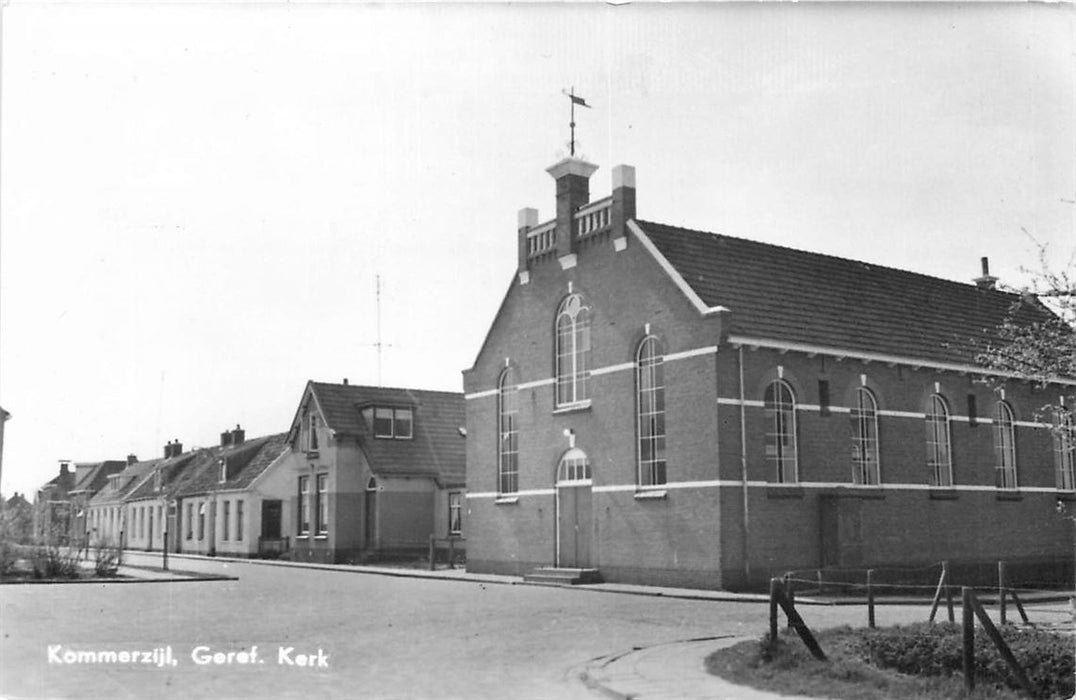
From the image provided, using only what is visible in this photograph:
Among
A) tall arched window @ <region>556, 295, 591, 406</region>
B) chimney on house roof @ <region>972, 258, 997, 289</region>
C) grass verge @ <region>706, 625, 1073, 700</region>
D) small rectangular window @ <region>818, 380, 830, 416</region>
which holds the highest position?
chimney on house roof @ <region>972, 258, 997, 289</region>

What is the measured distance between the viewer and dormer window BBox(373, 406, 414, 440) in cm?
4528

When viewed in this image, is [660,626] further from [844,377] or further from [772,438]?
[844,377]

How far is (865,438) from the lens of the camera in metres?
29.8

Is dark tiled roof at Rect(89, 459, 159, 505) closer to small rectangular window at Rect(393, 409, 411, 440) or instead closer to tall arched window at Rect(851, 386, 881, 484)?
small rectangular window at Rect(393, 409, 411, 440)

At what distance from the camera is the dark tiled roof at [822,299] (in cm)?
2859

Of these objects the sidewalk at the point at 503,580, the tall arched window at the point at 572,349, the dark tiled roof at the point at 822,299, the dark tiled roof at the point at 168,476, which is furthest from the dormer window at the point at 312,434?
the dark tiled roof at the point at 822,299

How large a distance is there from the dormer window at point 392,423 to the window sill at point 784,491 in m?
21.7

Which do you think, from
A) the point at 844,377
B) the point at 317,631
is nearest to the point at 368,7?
the point at 317,631

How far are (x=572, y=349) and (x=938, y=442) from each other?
10968mm

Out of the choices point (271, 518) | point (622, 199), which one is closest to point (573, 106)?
point (622, 199)

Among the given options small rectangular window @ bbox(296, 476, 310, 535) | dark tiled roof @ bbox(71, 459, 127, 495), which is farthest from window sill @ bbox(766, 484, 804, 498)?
Answer: dark tiled roof @ bbox(71, 459, 127, 495)

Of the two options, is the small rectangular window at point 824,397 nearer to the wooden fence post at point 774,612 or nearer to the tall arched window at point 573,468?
the tall arched window at point 573,468

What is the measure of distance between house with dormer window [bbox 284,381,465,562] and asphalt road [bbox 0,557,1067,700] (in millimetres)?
15035

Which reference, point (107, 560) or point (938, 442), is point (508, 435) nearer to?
point (107, 560)
